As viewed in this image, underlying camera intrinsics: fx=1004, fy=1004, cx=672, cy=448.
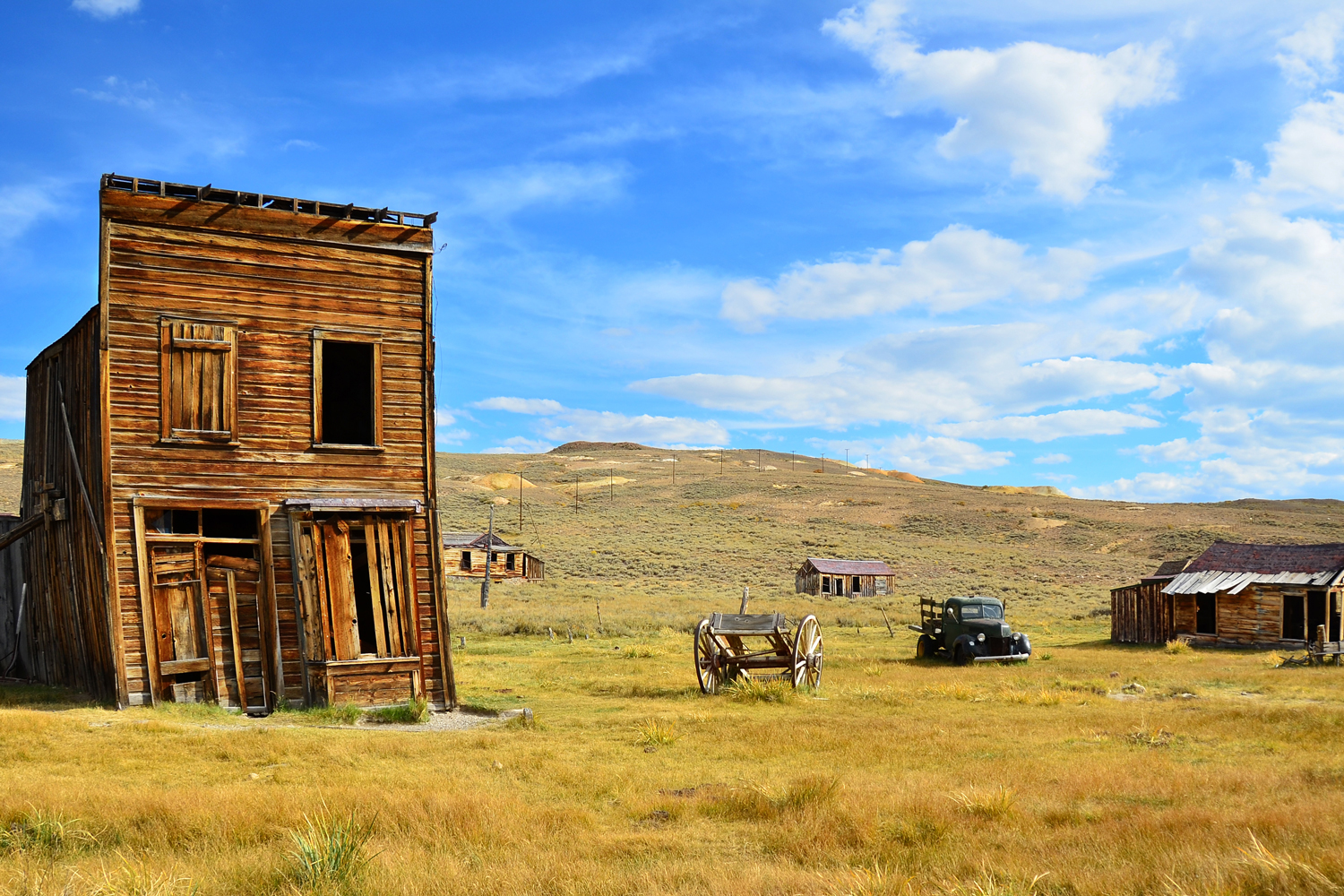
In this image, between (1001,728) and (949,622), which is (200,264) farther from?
(949,622)

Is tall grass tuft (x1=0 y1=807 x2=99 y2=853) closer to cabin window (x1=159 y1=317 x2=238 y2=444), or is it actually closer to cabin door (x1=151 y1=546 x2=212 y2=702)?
cabin door (x1=151 y1=546 x2=212 y2=702)

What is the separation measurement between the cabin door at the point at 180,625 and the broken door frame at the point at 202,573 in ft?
0.39

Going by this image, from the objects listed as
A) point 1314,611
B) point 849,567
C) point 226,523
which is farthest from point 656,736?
point 849,567

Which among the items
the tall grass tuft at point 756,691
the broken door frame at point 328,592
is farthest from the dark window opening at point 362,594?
the tall grass tuft at point 756,691

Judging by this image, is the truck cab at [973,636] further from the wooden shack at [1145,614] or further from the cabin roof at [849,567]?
the cabin roof at [849,567]

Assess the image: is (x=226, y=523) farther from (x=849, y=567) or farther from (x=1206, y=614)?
(x=849, y=567)

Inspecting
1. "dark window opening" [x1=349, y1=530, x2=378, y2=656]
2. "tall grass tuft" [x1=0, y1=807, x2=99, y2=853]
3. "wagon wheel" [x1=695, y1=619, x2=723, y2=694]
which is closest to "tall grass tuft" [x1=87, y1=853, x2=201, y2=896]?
"tall grass tuft" [x1=0, y1=807, x2=99, y2=853]

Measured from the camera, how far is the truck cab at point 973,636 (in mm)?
24203

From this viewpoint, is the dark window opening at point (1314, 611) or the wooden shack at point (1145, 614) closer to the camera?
the dark window opening at point (1314, 611)

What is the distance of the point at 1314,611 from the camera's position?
30.3m

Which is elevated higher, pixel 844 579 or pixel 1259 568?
pixel 1259 568

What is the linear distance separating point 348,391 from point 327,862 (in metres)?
15.4

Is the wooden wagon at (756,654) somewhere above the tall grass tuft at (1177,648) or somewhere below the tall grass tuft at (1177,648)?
above

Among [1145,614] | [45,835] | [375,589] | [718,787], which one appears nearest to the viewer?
[45,835]
